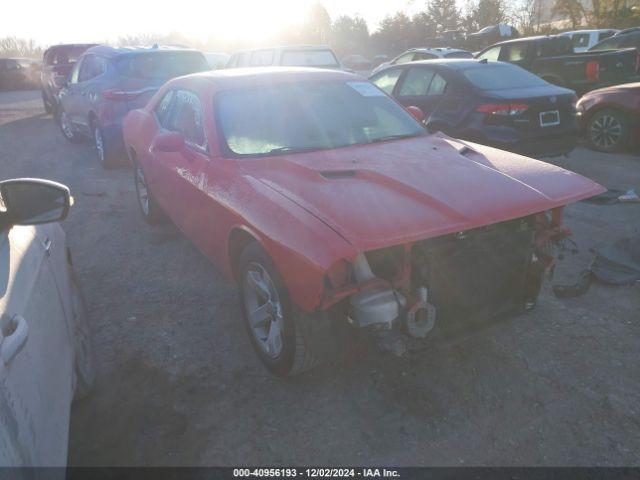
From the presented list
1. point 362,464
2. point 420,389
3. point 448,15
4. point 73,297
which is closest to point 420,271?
point 420,389

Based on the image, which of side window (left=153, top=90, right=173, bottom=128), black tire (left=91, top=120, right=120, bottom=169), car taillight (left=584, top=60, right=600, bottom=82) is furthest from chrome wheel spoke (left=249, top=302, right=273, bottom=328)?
car taillight (left=584, top=60, right=600, bottom=82)

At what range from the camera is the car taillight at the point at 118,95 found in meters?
7.52

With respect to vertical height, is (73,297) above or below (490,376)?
above

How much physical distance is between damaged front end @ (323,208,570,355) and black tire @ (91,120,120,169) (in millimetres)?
6756

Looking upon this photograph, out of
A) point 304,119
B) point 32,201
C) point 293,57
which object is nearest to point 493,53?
point 293,57

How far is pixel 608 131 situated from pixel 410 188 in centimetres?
701

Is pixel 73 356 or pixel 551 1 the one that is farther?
pixel 551 1

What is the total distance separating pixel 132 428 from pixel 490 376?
207 centimetres

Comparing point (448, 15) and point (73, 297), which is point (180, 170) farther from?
point (448, 15)

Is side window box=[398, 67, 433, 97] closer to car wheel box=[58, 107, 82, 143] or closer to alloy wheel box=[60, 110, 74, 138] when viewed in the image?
car wheel box=[58, 107, 82, 143]

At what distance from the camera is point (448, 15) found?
147 ft

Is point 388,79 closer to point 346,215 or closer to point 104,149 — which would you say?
point 104,149

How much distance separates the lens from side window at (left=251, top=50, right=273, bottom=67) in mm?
11664

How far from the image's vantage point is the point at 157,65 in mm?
8312
